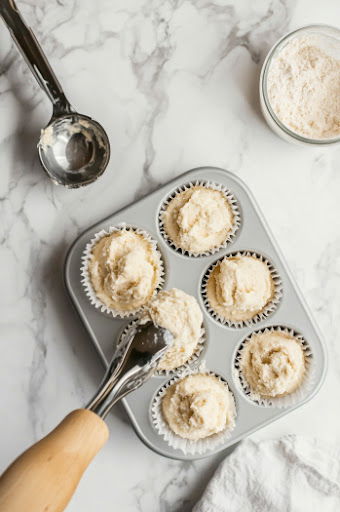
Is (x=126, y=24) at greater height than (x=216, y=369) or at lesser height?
greater

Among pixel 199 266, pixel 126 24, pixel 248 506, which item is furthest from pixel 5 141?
pixel 248 506

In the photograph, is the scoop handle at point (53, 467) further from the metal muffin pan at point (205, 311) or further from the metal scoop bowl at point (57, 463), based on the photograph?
the metal muffin pan at point (205, 311)

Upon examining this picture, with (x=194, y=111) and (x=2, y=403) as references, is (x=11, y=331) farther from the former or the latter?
(x=194, y=111)

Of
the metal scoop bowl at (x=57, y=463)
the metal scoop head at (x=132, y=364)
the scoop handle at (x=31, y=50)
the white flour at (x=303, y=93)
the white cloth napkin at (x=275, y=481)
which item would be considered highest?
the scoop handle at (x=31, y=50)

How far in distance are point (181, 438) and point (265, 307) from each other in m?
0.42

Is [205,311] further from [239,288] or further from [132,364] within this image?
[132,364]

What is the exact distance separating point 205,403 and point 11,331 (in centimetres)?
60

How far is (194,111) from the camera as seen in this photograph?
1.86 m

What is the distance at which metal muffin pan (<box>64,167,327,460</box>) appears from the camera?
1.73 meters

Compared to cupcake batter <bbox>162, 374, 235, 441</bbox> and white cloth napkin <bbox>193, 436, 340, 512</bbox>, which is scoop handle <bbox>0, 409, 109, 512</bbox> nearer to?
cupcake batter <bbox>162, 374, 235, 441</bbox>

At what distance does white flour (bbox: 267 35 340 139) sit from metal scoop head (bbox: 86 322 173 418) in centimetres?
69

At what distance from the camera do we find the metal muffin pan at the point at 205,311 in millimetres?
1729

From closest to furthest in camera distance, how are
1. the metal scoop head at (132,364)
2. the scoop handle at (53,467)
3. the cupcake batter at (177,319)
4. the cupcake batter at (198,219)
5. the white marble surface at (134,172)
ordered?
the scoop handle at (53,467)
the metal scoop head at (132,364)
the cupcake batter at (177,319)
the cupcake batter at (198,219)
the white marble surface at (134,172)

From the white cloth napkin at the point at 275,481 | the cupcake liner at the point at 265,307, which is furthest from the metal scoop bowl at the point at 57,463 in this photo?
the white cloth napkin at the point at 275,481
